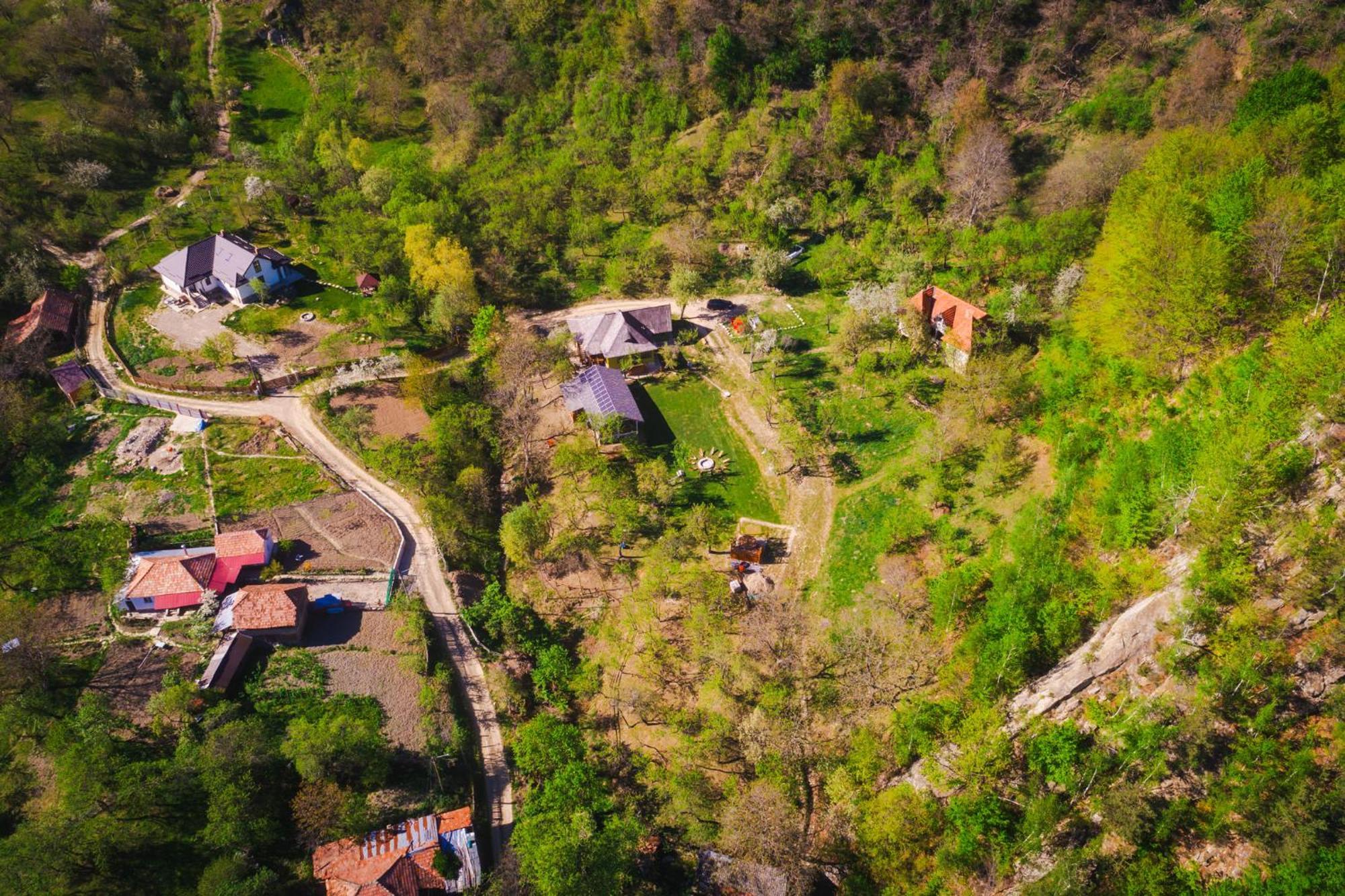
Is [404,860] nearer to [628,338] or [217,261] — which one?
[628,338]

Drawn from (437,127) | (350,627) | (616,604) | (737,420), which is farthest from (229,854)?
(437,127)

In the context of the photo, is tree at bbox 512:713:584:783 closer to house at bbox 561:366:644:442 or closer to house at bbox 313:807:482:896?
house at bbox 313:807:482:896

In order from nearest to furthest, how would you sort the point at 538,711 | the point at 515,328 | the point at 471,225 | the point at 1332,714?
the point at 1332,714 < the point at 538,711 < the point at 515,328 < the point at 471,225

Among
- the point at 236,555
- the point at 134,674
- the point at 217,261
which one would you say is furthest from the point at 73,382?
the point at 134,674

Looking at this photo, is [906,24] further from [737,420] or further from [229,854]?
[229,854]

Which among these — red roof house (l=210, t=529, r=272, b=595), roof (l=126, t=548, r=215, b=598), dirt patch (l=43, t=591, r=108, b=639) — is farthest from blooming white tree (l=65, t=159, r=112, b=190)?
red roof house (l=210, t=529, r=272, b=595)
